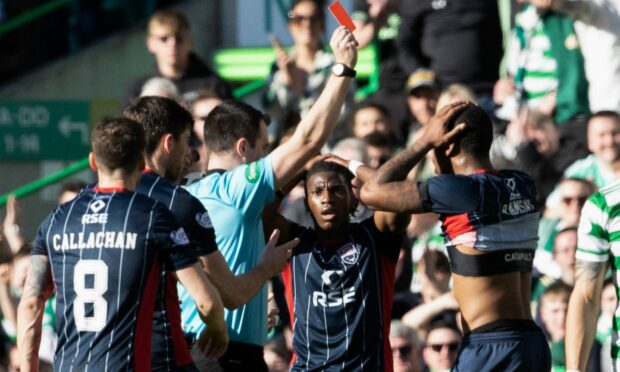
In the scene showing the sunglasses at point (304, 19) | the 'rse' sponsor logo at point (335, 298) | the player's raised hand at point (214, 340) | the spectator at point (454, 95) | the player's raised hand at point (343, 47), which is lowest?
the 'rse' sponsor logo at point (335, 298)

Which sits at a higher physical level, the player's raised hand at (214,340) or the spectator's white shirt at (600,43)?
the spectator's white shirt at (600,43)

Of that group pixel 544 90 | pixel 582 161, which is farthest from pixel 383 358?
pixel 544 90

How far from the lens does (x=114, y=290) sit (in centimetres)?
641

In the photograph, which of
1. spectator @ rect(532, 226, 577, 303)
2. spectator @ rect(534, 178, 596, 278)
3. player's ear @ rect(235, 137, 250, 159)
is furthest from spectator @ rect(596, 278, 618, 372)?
player's ear @ rect(235, 137, 250, 159)

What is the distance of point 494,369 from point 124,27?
10.1 metres

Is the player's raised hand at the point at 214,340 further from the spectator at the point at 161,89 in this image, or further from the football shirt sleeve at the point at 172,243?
the spectator at the point at 161,89

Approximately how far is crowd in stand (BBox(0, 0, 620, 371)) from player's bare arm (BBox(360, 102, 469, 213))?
6.98 feet

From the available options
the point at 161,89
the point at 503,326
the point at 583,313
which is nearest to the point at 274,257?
the point at 503,326

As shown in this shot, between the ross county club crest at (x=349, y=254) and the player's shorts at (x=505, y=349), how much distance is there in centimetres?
80

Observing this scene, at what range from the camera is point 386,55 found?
14.0 m

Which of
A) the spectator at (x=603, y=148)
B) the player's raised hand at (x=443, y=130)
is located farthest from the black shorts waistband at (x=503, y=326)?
the spectator at (x=603, y=148)

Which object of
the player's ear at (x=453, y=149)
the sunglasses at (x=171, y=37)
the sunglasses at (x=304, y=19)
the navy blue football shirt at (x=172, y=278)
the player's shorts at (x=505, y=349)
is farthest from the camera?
the sunglasses at (x=304, y=19)

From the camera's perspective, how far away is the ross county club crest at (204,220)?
6.67 metres

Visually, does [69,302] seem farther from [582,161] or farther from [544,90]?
[544,90]
